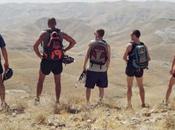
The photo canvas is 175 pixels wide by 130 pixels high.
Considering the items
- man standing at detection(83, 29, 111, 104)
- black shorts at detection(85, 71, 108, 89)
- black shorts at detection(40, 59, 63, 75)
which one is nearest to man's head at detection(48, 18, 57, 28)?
black shorts at detection(40, 59, 63, 75)

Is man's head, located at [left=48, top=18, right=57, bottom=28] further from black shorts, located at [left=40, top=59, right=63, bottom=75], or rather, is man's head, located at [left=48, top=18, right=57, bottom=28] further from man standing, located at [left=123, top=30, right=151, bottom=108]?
man standing, located at [left=123, top=30, right=151, bottom=108]

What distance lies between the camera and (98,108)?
28.5 feet

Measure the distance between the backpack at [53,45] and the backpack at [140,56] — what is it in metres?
1.51

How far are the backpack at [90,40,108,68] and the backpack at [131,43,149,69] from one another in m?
0.59

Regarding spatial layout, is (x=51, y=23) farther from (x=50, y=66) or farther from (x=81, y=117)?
(x=81, y=117)

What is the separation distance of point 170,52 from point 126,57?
533ft

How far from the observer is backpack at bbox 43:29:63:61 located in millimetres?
9469

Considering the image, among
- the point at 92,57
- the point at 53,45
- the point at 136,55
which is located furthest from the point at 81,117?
the point at 136,55

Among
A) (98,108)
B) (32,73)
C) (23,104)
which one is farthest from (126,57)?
(32,73)

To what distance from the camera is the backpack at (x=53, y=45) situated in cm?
947

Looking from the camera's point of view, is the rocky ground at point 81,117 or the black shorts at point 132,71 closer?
the rocky ground at point 81,117

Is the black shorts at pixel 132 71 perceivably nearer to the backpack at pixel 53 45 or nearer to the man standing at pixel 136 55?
the man standing at pixel 136 55

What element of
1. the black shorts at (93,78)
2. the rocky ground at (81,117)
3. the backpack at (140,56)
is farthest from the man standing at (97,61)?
the rocky ground at (81,117)

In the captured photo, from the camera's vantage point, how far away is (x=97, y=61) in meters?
10.1
